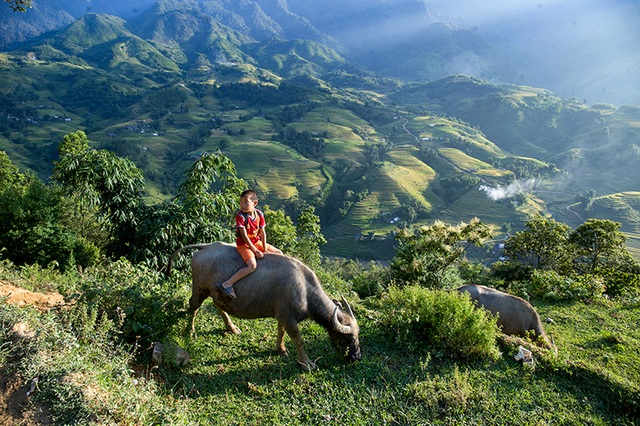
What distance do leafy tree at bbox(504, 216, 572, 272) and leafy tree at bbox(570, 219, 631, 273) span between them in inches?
28.3

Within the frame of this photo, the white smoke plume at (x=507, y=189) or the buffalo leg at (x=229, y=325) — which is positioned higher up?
the buffalo leg at (x=229, y=325)

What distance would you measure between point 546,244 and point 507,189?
3539 inches

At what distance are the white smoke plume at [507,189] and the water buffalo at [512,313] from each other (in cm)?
10104

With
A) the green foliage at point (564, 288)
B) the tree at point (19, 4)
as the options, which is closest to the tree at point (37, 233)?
the tree at point (19, 4)

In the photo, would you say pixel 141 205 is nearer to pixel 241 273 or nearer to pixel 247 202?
pixel 247 202

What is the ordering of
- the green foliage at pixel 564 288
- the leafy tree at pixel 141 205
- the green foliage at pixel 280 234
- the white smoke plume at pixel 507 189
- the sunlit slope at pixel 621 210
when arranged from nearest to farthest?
the leafy tree at pixel 141 205, the green foliage at pixel 564 288, the green foliage at pixel 280 234, the sunlit slope at pixel 621 210, the white smoke plume at pixel 507 189

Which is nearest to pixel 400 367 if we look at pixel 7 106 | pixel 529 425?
pixel 529 425

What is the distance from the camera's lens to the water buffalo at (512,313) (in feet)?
29.2

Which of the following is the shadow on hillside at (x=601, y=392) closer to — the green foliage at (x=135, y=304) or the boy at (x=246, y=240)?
the boy at (x=246, y=240)

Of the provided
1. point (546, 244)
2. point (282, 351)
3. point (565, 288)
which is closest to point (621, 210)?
point (546, 244)

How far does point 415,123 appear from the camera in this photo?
16575 centimetres

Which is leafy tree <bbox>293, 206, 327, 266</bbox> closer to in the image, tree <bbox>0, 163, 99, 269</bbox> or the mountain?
tree <bbox>0, 163, 99, 269</bbox>

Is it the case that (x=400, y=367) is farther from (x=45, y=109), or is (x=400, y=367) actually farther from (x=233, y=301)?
(x=45, y=109)

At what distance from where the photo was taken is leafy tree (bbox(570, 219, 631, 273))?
74.3 feet
